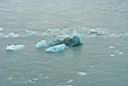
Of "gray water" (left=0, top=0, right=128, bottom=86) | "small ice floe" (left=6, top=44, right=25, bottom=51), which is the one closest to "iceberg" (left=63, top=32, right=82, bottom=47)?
"gray water" (left=0, top=0, right=128, bottom=86)

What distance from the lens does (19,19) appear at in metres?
10.8

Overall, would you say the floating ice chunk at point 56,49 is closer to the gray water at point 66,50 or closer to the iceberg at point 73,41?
the gray water at point 66,50

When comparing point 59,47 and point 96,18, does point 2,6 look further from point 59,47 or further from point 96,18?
point 59,47

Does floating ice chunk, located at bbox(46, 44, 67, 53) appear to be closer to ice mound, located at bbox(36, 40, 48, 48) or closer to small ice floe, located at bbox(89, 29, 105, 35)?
ice mound, located at bbox(36, 40, 48, 48)

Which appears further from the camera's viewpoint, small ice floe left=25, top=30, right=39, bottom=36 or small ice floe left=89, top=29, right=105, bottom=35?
small ice floe left=89, top=29, right=105, bottom=35

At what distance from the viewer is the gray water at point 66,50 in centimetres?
646

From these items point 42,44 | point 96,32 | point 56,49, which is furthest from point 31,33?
point 56,49

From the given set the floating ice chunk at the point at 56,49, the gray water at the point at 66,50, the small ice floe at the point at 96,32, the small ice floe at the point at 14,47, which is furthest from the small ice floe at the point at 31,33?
the floating ice chunk at the point at 56,49

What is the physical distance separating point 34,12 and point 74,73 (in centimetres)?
546

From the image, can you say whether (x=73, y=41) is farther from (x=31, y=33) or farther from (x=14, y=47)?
(x=31, y=33)

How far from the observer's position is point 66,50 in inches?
310

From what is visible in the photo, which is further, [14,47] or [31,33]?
[31,33]

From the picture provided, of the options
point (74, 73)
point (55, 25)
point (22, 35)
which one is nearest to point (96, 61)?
point (74, 73)

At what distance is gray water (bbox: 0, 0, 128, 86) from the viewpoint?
21.2ft
